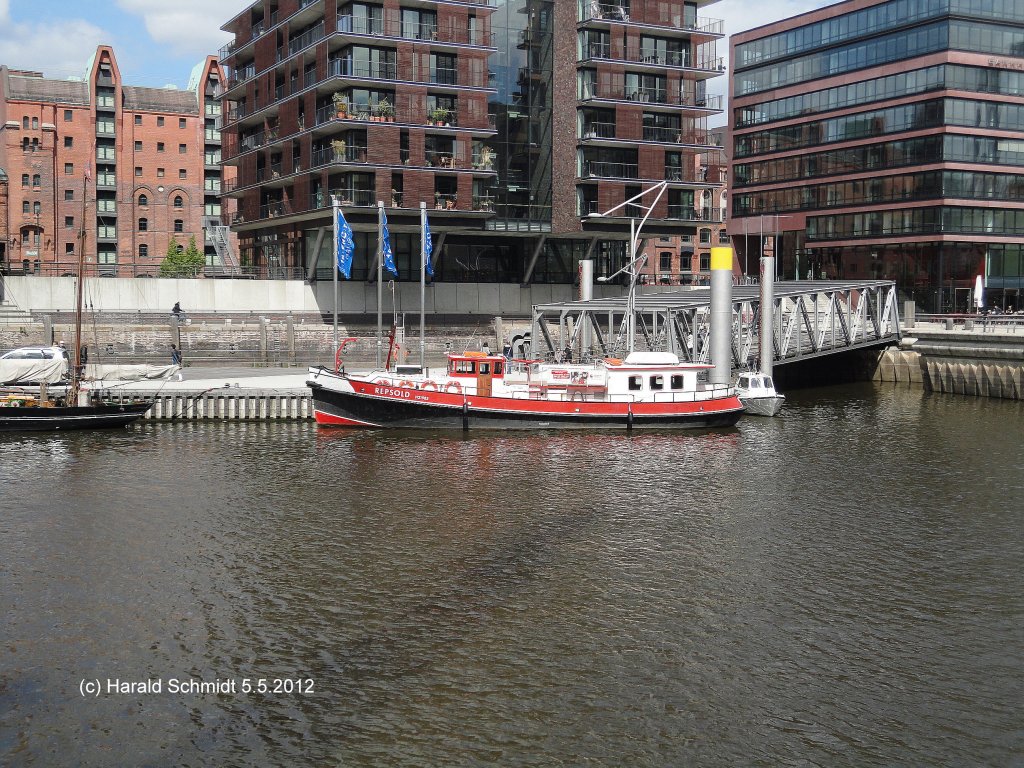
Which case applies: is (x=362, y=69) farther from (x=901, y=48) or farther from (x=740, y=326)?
(x=901, y=48)

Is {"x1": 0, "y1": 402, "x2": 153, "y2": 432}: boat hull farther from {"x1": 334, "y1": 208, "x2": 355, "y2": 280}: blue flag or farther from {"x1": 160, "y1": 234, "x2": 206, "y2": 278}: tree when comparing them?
{"x1": 160, "y1": 234, "x2": 206, "y2": 278}: tree

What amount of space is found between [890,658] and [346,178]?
192 feet

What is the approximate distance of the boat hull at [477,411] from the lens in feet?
157

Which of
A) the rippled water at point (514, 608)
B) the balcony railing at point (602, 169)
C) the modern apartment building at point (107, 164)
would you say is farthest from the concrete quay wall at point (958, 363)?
the modern apartment building at point (107, 164)

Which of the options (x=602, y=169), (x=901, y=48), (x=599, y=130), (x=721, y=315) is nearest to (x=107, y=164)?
(x=599, y=130)

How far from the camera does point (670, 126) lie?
8219 cm

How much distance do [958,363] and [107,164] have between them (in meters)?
94.6

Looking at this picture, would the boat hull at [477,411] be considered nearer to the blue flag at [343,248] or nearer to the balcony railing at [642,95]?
the blue flag at [343,248]

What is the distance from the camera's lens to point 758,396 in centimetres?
5425

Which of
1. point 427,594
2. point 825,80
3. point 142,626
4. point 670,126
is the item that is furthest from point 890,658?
point 825,80

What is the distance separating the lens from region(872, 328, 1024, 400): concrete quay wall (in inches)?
2472

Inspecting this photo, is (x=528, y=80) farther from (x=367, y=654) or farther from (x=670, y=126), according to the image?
(x=367, y=654)

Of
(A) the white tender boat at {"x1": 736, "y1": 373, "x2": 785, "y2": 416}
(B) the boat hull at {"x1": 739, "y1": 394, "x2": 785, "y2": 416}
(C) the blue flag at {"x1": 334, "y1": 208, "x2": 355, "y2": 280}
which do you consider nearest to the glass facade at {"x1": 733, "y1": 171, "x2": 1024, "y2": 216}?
(A) the white tender boat at {"x1": 736, "y1": 373, "x2": 785, "y2": 416}

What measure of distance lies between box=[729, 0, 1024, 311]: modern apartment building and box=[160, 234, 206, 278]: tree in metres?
47.5
